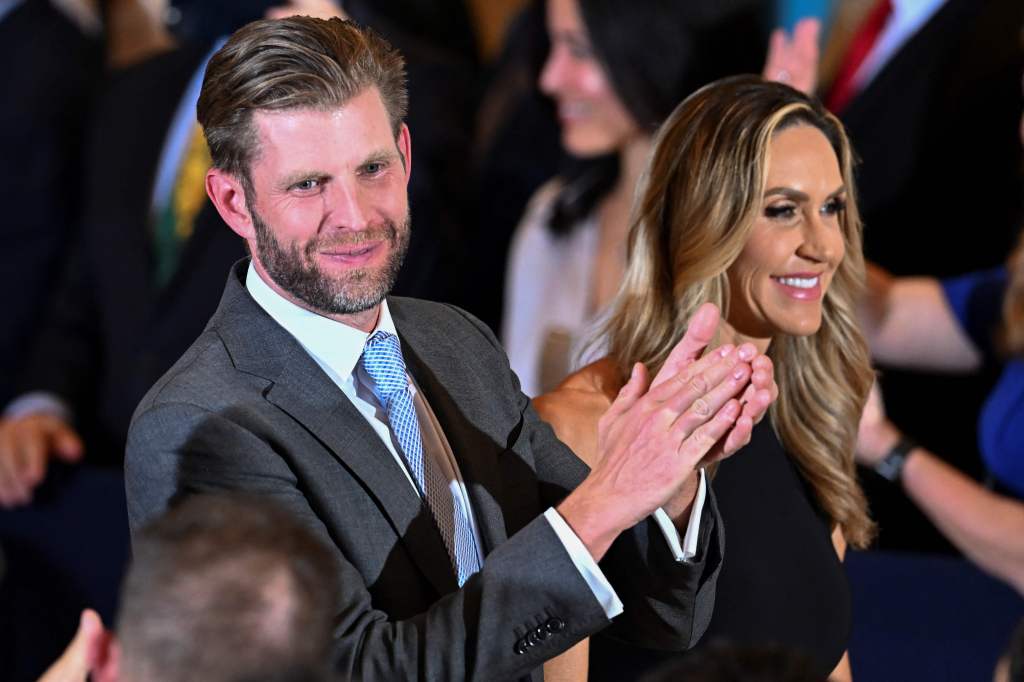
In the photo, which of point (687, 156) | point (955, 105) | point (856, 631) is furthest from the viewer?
point (955, 105)

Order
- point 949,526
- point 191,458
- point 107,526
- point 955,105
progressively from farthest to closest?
point 955,105
point 107,526
point 949,526
point 191,458

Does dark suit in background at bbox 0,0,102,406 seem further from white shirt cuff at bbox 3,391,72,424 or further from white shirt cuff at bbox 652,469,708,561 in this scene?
white shirt cuff at bbox 652,469,708,561

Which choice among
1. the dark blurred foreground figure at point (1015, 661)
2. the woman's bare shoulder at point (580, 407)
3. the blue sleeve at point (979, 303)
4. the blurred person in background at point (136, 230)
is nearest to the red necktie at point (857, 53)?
the blue sleeve at point (979, 303)

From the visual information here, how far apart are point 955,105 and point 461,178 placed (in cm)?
102

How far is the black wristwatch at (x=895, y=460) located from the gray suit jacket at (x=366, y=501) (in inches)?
43.0

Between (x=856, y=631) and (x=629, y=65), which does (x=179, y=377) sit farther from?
(x=629, y=65)

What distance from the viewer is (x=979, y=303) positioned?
115 inches

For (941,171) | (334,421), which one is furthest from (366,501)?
(941,171)

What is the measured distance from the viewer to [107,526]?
2.80 meters

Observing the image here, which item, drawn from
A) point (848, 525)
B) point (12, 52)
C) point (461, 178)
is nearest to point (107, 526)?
point (461, 178)

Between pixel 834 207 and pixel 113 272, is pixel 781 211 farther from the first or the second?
pixel 113 272

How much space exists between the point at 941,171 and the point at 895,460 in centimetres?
75

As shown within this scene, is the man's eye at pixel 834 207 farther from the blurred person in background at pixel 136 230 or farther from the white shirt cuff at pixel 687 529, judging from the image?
the blurred person in background at pixel 136 230

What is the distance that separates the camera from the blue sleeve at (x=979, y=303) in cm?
289
